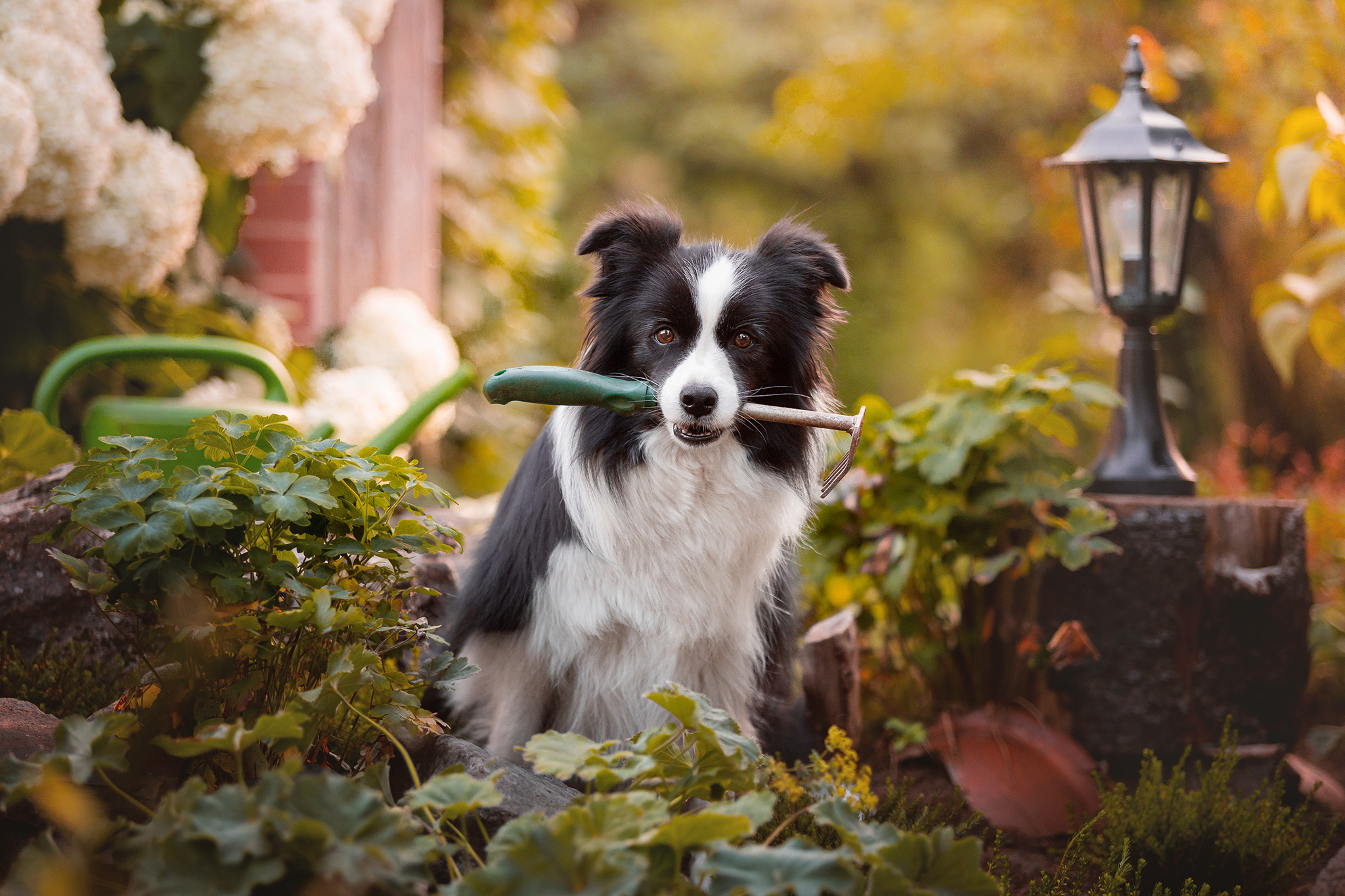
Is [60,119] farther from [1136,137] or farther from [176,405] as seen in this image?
[1136,137]

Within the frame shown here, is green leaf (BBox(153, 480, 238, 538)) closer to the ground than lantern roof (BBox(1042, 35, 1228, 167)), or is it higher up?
closer to the ground

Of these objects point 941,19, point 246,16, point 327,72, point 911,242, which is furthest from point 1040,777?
point 911,242

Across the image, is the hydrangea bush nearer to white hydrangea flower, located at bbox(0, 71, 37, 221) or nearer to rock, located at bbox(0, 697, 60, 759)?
white hydrangea flower, located at bbox(0, 71, 37, 221)

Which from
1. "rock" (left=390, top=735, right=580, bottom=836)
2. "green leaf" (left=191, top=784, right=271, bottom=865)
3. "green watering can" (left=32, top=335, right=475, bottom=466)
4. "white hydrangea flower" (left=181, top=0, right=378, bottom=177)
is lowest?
"rock" (left=390, top=735, right=580, bottom=836)

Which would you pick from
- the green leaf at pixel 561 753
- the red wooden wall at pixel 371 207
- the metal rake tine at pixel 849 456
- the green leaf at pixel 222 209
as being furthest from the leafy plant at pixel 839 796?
the red wooden wall at pixel 371 207

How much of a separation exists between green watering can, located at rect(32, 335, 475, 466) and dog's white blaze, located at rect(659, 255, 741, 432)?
0.61m

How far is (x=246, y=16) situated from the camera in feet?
10.3

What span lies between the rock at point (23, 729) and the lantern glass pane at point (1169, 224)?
118 inches

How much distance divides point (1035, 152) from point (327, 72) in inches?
186

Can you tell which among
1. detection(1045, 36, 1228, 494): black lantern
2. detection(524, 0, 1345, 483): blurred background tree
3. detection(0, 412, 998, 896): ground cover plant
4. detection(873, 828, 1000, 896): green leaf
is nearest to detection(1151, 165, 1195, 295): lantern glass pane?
detection(1045, 36, 1228, 494): black lantern

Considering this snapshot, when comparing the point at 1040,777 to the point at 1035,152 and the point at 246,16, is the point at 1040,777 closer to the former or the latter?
the point at 246,16

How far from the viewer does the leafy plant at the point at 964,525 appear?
274cm

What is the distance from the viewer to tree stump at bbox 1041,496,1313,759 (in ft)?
9.35

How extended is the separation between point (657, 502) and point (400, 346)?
6.27 ft
